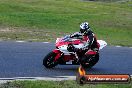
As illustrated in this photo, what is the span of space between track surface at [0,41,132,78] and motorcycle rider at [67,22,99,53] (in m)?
0.67

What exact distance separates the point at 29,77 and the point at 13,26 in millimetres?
14376

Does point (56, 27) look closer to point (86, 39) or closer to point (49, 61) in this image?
point (86, 39)

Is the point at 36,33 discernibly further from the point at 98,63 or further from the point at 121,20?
the point at 121,20

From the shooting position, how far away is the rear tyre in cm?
1474

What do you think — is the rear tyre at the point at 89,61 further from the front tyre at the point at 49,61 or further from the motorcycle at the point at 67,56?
the front tyre at the point at 49,61

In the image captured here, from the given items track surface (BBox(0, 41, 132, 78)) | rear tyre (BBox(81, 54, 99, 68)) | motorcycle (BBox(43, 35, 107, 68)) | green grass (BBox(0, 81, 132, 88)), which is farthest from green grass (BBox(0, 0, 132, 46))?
green grass (BBox(0, 81, 132, 88))

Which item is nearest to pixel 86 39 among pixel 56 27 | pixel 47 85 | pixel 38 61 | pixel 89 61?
pixel 89 61

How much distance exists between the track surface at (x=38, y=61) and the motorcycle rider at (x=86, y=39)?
675mm

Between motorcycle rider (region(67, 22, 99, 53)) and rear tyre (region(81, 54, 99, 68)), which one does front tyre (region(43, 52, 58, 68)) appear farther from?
rear tyre (region(81, 54, 99, 68))

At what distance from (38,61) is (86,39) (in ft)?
6.49

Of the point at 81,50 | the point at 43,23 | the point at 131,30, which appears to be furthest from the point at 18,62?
the point at 131,30

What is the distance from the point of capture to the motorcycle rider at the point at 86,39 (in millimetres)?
14385

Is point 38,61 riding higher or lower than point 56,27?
higher

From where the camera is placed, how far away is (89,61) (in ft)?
48.8
